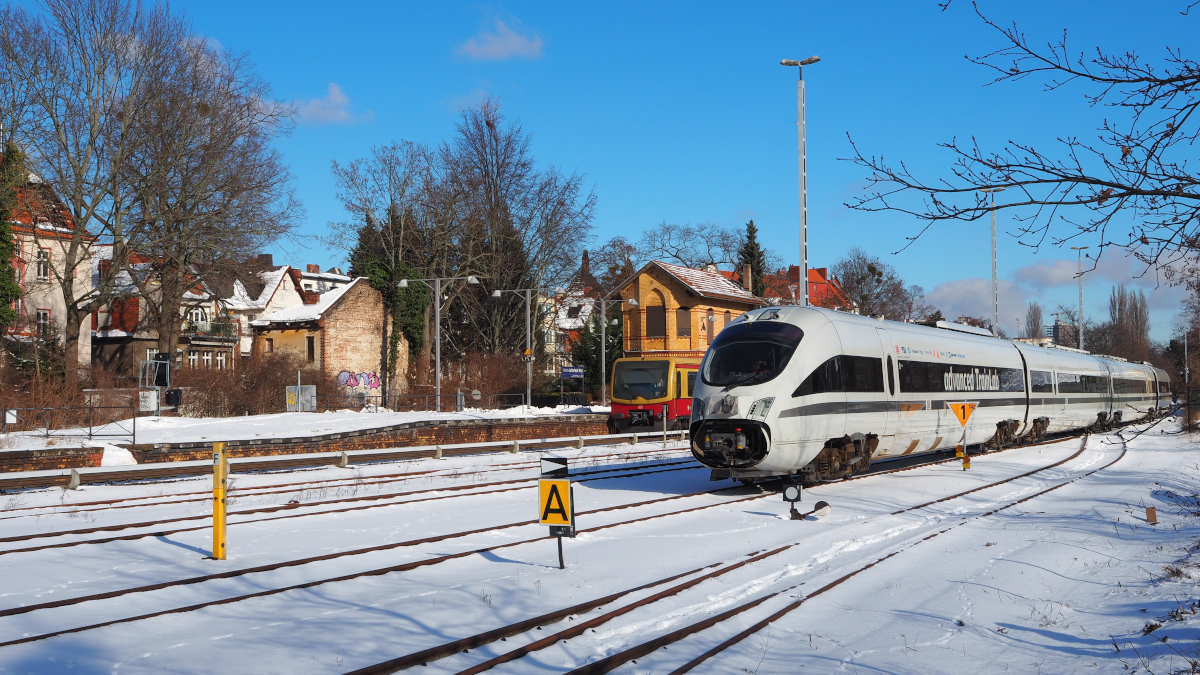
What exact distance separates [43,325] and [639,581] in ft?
156

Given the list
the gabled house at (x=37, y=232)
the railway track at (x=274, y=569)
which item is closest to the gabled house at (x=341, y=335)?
the gabled house at (x=37, y=232)

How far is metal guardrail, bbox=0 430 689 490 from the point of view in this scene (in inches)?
731

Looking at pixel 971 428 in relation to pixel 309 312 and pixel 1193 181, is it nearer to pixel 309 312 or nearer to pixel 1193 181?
pixel 1193 181

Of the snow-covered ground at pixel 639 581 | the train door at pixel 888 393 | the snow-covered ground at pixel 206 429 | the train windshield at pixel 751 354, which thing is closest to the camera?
the snow-covered ground at pixel 639 581

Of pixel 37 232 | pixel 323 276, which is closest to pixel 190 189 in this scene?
pixel 37 232

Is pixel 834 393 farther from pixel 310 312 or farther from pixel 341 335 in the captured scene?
pixel 310 312

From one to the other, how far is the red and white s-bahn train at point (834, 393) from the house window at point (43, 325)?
4012 centimetres

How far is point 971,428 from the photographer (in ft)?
78.1

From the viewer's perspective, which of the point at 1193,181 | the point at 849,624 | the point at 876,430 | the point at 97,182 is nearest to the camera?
the point at 1193,181

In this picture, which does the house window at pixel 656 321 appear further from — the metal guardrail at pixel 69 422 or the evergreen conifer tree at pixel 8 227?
the evergreen conifer tree at pixel 8 227

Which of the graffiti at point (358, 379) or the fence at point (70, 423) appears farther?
the graffiti at point (358, 379)

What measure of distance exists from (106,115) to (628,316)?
29.7m

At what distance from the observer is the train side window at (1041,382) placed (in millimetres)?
28141

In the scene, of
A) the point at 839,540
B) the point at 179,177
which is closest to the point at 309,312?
the point at 179,177
